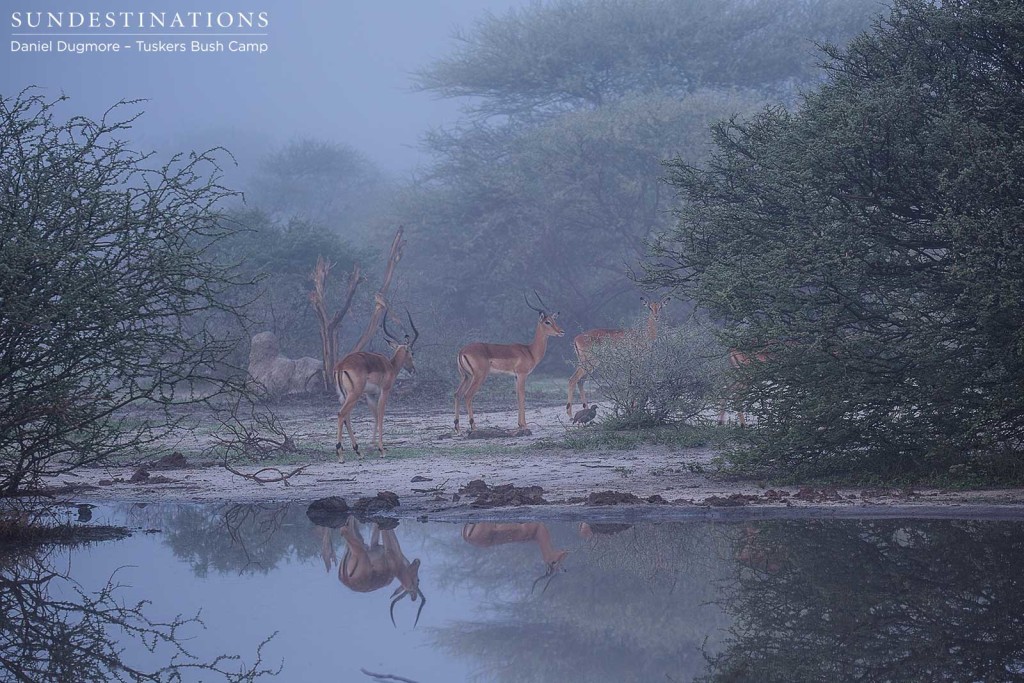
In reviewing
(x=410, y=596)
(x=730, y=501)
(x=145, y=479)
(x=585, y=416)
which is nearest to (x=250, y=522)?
(x=145, y=479)

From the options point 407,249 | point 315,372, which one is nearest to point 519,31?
point 407,249

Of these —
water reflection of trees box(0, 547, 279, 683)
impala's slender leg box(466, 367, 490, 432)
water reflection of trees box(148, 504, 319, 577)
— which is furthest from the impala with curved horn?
water reflection of trees box(0, 547, 279, 683)

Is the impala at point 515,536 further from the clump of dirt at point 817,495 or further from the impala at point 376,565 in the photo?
the clump of dirt at point 817,495

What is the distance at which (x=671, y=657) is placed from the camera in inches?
228

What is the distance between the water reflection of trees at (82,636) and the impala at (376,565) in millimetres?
1100

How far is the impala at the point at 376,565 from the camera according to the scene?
286 inches

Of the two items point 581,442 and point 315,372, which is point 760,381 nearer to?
point 581,442

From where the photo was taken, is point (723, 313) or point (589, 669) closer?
point (589, 669)

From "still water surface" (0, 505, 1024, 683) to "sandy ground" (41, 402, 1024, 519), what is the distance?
0.44 meters

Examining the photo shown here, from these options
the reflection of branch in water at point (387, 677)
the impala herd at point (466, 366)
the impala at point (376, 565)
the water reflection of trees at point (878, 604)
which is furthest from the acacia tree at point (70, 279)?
the water reflection of trees at point (878, 604)

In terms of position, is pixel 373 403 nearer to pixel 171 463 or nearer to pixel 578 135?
pixel 171 463

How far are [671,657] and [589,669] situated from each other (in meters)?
0.46

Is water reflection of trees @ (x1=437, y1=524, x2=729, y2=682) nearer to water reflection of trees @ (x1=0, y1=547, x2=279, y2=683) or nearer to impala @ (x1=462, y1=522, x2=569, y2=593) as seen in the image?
impala @ (x1=462, y1=522, x2=569, y2=593)

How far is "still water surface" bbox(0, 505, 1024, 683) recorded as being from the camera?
5703mm
